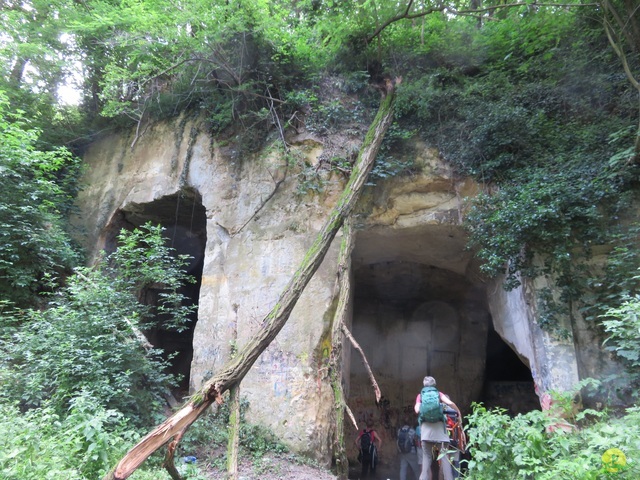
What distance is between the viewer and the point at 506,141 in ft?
22.6

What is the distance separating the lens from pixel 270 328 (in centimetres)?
491

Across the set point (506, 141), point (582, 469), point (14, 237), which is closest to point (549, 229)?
point (506, 141)

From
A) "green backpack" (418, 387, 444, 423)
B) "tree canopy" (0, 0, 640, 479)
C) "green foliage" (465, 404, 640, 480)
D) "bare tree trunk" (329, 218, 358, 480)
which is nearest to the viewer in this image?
"green foliage" (465, 404, 640, 480)

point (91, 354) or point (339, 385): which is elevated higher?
point (91, 354)

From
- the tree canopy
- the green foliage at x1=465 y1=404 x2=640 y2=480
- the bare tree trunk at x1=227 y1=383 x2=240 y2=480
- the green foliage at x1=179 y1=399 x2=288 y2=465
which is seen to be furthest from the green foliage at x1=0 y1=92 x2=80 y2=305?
the green foliage at x1=465 y1=404 x2=640 y2=480

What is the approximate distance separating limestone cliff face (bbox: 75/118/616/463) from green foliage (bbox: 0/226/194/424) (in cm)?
115

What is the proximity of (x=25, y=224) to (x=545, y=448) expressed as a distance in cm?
864

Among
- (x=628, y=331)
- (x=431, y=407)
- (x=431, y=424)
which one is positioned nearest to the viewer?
(x=628, y=331)

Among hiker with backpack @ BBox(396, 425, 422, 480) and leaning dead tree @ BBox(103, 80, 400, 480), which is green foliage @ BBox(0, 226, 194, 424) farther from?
hiker with backpack @ BBox(396, 425, 422, 480)

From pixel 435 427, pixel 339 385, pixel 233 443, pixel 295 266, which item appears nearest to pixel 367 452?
pixel 435 427

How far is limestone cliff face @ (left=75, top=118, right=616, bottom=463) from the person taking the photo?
6.73 metres

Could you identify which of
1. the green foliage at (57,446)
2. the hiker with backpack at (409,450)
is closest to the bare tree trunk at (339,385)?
the green foliage at (57,446)

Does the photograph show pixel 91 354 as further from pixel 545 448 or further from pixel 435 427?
pixel 545 448

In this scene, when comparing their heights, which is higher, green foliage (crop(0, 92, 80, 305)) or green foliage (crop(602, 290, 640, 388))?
green foliage (crop(0, 92, 80, 305))
